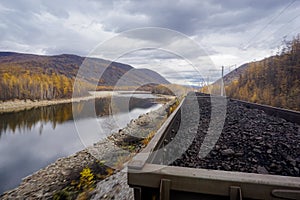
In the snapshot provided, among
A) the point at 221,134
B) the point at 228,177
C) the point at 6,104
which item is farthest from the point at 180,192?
the point at 6,104

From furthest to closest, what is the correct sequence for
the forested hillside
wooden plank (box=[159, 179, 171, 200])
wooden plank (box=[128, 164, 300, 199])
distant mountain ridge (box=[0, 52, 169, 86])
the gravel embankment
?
1. the forested hillside
2. distant mountain ridge (box=[0, 52, 169, 86])
3. the gravel embankment
4. wooden plank (box=[159, 179, 171, 200])
5. wooden plank (box=[128, 164, 300, 199])

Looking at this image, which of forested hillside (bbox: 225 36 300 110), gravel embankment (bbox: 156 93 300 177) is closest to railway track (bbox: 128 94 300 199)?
gravel embankment (bbox: 156 93 300 177)

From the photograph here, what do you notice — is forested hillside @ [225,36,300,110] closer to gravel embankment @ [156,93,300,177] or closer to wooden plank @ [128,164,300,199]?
gravel embankment @ [156,93,300,177]

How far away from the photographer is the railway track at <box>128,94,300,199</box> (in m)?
1.24

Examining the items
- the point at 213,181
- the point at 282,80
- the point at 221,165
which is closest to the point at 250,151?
the point at 221,165

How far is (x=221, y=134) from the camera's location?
12.0 feet

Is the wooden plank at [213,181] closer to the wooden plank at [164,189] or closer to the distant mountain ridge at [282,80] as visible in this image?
the wooden plank at [164,189]

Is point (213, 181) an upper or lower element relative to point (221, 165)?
upper

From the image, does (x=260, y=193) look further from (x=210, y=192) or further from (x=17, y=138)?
(x=17, y=138)

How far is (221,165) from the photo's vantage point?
229cm

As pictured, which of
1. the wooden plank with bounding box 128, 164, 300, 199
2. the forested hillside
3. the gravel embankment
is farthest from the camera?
the forested hillside

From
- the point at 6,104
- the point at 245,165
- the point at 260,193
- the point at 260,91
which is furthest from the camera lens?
the point at 6,104

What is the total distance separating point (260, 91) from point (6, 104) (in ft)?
126

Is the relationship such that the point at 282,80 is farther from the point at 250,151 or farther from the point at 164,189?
the point at 164,189
